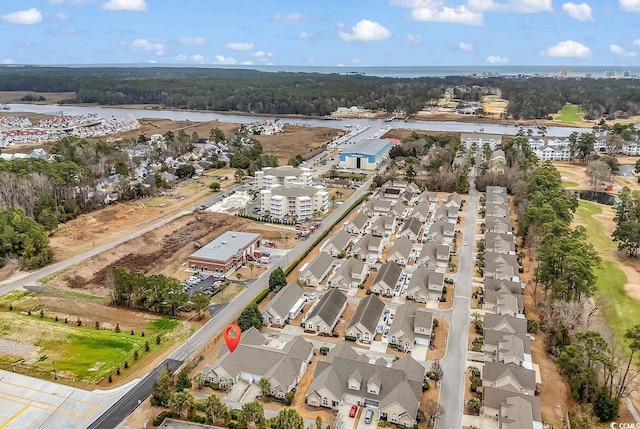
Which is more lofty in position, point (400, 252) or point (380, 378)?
point (400, 252)

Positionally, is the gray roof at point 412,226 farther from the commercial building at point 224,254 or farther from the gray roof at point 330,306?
the gray roof at point 330,306

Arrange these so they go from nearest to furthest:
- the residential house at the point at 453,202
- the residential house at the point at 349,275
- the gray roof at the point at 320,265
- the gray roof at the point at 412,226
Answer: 1. the residential house at the point at 349,275
2. the gray roof at the point at 320,265
3. the gray roof at the point at 412,226
4. the residential house at the point at 453,202

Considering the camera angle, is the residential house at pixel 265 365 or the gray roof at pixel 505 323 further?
the gray roof at pixel 505 323

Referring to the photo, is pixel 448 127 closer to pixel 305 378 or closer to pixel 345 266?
pixel 345 266

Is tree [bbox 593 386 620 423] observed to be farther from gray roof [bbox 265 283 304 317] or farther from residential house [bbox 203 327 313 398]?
gray roof [bbox 265 283 304 317]

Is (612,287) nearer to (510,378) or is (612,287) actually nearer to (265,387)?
(510,378)

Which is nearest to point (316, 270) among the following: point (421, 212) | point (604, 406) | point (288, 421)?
point (288, 421)

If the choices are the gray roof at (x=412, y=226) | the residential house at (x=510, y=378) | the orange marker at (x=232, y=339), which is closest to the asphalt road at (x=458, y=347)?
the residential house at (x=510, y=378)
